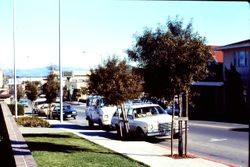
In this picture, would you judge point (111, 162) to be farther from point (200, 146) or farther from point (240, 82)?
point (240, 82)

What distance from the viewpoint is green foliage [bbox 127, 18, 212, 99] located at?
1321 centimetres

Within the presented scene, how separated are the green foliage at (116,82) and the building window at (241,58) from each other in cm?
2011

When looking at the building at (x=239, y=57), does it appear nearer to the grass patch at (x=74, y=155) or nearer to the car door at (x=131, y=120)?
the car door at (x=131, y=120)

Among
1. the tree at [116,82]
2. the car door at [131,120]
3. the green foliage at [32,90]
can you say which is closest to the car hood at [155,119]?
the car door at [131,120]

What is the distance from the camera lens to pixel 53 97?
1628 inches

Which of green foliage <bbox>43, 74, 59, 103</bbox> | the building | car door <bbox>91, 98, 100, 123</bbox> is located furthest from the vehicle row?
green foliage <bbox>43, 74, 59, 103</bbox>

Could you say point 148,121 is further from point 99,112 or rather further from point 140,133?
point 99,112

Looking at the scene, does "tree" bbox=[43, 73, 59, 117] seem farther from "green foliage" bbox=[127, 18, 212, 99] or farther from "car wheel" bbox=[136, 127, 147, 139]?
"green foliage" bbox=[127, 18, 212, 99]

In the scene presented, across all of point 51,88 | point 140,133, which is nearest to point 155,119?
point 140,133

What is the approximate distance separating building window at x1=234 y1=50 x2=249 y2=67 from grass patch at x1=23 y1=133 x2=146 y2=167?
79.6 ft

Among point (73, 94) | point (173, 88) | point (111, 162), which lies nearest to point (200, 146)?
point (173, 88)

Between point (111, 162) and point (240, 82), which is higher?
point (240, 82)

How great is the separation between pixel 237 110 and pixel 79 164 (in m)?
28.6

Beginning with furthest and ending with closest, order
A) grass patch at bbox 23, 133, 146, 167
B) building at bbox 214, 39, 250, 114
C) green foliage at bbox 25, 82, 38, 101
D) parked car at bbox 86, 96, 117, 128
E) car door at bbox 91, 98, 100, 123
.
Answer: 1. green foliage at bbox 25, 82, 38, 101
2. building at bbox 214, 39, 250, 114
3. car door at bbox 91, 98, 100, 123
4. parked car at bbox 86, 96, 117, 128
5. grass patch at bbox 23, 133, 146, 167
